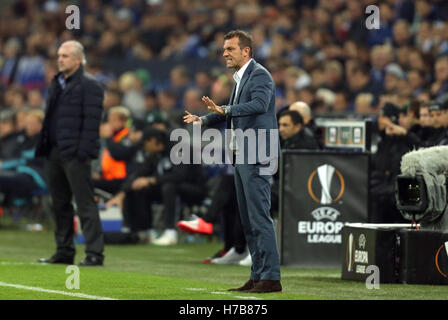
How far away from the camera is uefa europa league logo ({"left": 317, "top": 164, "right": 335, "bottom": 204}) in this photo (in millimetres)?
12867

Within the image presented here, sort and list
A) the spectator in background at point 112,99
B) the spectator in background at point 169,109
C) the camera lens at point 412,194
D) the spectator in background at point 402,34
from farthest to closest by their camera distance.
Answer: the spectator in background at point 112,99 < the spectator in background at point 402,34 < the spectator in background at point 169,109 < the camera lens at point 412,194

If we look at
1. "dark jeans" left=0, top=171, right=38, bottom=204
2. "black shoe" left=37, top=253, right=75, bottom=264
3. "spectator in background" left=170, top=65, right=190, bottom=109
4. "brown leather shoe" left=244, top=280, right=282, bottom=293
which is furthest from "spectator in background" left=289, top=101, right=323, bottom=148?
"spectator in background" left=170, top=65, right=190, bottom=109

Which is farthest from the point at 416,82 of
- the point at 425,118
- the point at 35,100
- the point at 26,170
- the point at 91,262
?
the point at 35,100

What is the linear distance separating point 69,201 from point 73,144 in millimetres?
800

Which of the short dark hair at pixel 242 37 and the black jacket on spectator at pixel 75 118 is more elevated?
the short dark hair at pixel 242 37

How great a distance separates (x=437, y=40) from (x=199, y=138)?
4539mm

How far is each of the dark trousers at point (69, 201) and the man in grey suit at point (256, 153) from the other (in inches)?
125

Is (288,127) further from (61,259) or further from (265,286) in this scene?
(265,286)

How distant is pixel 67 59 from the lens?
12383mm

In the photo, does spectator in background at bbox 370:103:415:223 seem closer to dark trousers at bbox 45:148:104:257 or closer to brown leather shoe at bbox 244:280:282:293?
dark trousers at bbox 45:148:104:257

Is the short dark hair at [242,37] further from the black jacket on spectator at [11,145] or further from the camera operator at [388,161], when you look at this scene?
the black jacket on spectator at [11,145]

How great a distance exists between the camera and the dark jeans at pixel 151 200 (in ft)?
53.5

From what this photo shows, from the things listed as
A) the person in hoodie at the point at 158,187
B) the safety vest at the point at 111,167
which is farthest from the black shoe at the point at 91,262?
the safety vest at the point at 111,167

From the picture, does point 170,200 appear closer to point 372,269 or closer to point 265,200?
point 372,269
